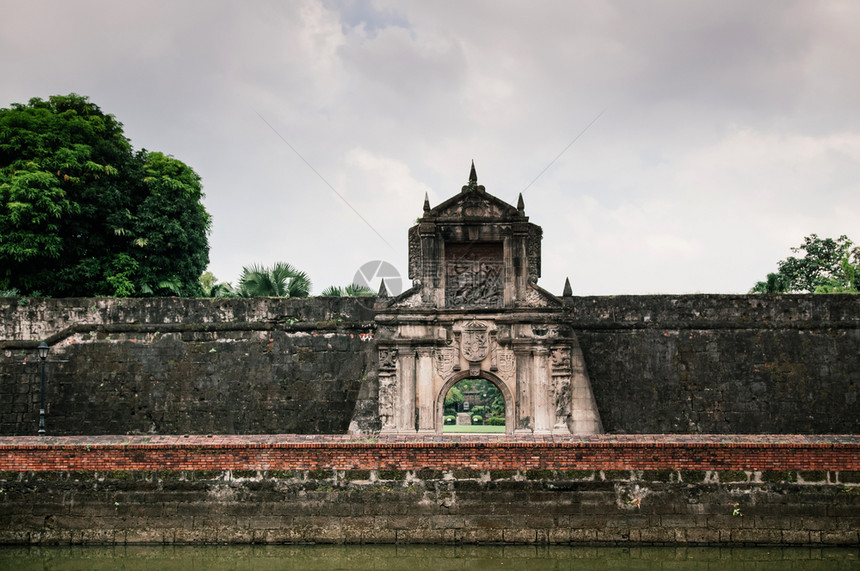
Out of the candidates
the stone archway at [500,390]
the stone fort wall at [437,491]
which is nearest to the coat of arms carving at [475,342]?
the stone archway at [500,390]

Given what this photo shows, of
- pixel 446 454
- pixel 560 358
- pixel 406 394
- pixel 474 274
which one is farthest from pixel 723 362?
pixel 446 454

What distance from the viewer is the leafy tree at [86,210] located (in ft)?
67.7

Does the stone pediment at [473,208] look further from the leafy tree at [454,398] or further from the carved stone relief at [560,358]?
the leafy tree at [454,398]

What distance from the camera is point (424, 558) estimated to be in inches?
401

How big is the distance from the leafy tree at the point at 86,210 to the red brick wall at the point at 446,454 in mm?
11320

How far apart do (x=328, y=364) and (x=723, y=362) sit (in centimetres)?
823

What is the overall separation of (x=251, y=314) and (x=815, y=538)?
37.7 ft

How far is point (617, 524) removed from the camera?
10.4m

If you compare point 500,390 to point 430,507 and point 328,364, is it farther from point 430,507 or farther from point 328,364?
point 430,507

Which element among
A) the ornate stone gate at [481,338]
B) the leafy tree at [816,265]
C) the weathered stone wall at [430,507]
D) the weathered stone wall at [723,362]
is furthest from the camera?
the leafy tree at [816,265]

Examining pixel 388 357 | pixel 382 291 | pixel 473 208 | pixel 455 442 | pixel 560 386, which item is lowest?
pixel 455 442

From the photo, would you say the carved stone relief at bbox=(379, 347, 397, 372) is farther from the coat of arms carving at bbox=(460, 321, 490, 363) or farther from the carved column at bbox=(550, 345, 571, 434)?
the carved column at bbox=(550, 345, 571, 434)

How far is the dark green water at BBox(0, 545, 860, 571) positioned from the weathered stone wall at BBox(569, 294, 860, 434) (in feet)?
20.9

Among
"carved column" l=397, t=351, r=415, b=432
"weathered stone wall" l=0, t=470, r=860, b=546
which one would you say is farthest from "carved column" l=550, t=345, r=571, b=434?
"weathered stone wall" l=0, t=470, r=860, b=546
